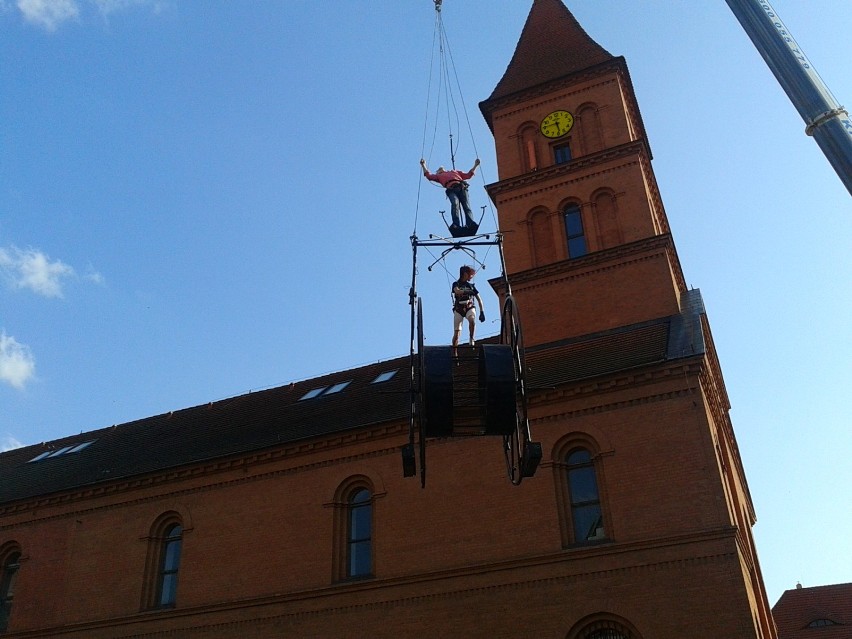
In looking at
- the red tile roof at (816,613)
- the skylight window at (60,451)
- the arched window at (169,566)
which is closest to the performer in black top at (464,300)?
the arched window at (169,566)

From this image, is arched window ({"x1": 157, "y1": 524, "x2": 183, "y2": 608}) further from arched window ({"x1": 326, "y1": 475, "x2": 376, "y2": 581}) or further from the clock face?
the clock face

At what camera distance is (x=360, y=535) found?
19.3m

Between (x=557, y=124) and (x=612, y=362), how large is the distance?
959cm

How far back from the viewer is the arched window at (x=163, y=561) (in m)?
20.7

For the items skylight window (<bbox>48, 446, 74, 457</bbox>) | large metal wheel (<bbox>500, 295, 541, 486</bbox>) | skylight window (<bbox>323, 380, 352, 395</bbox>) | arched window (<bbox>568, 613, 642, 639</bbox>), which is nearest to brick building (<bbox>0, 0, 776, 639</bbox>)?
arched window (<bbox>568, 613, 642, 639</bbox>)

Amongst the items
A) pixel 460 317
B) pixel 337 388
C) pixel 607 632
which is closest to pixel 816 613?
pixel 337 388

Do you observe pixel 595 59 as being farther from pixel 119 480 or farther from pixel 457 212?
pixel 119 480

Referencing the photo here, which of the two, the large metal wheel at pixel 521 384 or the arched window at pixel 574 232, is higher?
the arched window at pixel 574 232

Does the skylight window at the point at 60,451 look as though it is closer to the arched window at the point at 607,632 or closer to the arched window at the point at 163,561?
the arched window at the point at 163,561

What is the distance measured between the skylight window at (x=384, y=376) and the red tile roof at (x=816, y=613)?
27183 millimetres

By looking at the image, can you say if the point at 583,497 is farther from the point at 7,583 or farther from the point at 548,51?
the point at 7,583

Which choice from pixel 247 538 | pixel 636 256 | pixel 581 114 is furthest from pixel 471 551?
pixel 581 114

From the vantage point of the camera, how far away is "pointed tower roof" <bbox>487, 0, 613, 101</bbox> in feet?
84.6

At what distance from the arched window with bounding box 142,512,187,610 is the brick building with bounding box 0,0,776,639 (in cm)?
6
